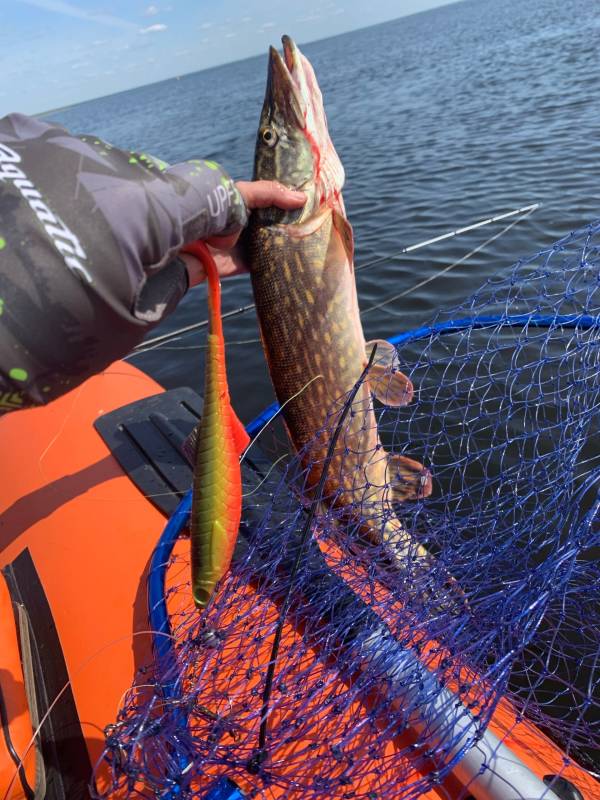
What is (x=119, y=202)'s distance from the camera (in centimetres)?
115

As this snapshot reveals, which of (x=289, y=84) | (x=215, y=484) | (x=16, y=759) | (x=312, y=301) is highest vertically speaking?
(x=289, y=84)

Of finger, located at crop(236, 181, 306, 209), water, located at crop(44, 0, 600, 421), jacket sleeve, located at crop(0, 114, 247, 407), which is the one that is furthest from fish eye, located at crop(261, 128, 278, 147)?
water, located at crop(44, 0, 600, 421)

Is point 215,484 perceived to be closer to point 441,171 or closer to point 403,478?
point 403,478

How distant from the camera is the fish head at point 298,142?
2.62 meters

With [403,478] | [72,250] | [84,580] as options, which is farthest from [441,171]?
[72,250]

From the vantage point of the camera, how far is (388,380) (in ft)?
9.09

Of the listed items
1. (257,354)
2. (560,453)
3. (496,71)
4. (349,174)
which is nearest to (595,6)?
(496,71)

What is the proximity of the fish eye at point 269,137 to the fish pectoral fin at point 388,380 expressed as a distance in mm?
1147

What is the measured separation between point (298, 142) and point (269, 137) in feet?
0.51

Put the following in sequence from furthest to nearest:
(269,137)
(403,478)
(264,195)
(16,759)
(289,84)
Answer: (403,478) → (269,137) → (289,84) → (264,195) → (16,759)

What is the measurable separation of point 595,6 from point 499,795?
44816 millimetres

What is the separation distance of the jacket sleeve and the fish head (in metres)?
1.46

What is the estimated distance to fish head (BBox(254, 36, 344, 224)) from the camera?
8.61ft

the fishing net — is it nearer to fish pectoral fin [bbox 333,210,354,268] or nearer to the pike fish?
the pike fish
